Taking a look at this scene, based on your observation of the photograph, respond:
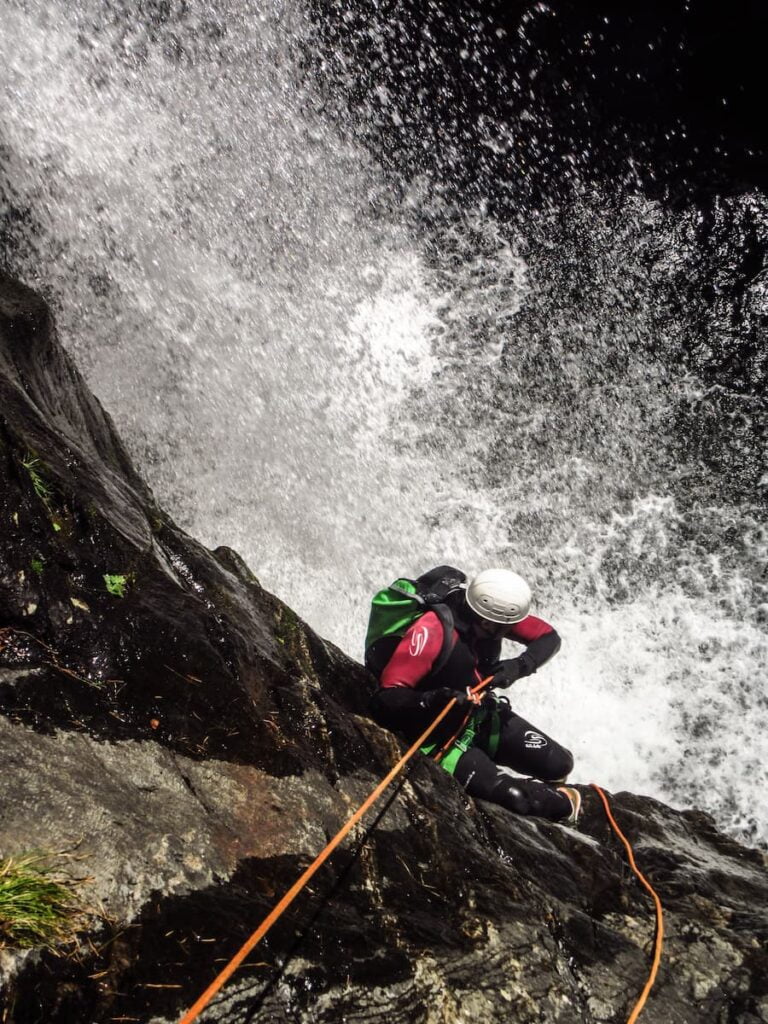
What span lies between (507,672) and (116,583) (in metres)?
3.54

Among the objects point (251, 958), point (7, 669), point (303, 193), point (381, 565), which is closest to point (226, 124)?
point (303, 193)

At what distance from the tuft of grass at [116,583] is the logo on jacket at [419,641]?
2404 mm

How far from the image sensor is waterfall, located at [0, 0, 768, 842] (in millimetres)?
10930

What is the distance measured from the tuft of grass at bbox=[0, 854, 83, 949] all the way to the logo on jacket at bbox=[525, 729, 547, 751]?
4.86 meters

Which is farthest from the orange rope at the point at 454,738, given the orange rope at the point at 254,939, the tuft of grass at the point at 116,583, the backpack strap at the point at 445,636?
the tuft of grass at the point at 116,583

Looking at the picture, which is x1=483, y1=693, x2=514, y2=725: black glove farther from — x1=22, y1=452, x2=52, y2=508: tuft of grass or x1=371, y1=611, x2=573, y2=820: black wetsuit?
x1=22, y1=452, x2=52, y2=508: tuft of grass

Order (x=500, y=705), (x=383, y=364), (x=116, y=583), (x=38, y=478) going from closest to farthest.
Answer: (x=38, y=478), (x=116, y=583), (x=500, y=705), (x=383, y=364)

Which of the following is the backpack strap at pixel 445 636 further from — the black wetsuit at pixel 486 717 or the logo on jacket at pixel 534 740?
the logo on jacket at pixel 534 740

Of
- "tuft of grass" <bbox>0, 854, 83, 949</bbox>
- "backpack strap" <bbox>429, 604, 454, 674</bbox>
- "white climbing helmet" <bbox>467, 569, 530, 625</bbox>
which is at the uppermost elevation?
"white climbing helmet" <bbox>467, 569, 530, 625</bbox>

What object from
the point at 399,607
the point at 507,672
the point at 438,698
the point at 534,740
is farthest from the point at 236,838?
the point at 534,740

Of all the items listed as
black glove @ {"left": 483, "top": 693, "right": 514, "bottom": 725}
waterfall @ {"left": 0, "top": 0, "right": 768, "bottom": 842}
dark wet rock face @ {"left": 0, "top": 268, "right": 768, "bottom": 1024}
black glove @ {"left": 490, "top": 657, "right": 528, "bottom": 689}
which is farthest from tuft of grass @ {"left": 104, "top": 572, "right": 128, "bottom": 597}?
waterfall @ {"left": 0, "top": 0, "right": 768, "bottom": 842}

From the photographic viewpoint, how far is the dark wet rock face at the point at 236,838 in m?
2.86

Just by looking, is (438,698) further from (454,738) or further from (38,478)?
(38,478)

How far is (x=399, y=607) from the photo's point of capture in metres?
5.98
